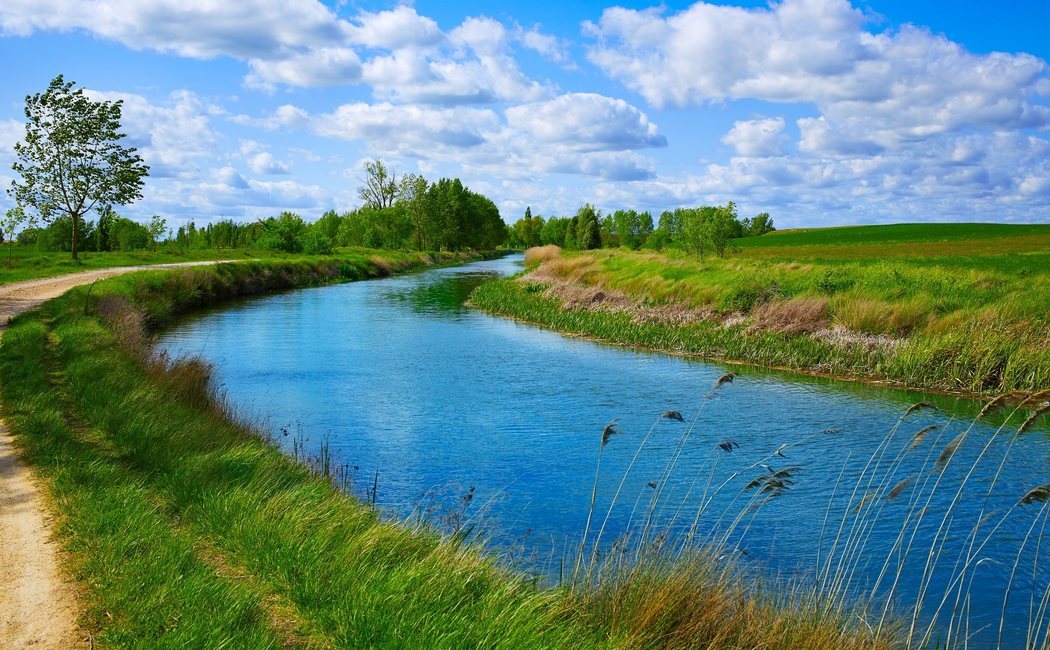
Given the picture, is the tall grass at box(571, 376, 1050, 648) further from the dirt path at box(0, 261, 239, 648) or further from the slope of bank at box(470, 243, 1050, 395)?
the slope of bank at box(470, 243, 1050, 395)

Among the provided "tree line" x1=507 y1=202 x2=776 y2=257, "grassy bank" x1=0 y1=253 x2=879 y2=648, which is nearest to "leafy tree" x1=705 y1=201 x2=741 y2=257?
"tree line" x1=507 y1=202 x2=776 y2=257

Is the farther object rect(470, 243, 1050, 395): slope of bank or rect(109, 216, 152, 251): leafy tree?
rect(109, 216, 152, 251): leafy tree

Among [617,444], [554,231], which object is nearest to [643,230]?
[554,231]

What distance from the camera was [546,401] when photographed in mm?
16312

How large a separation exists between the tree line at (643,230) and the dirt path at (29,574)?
48061mm

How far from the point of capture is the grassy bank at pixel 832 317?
17.7m

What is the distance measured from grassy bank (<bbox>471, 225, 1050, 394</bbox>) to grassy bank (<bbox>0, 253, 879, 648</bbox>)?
11664 millimetres

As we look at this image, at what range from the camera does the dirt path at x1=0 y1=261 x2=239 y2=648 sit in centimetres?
484

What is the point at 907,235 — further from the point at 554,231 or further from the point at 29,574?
the point at 29,574

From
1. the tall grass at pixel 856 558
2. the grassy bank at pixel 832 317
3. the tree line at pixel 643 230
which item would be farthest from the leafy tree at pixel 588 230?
the tall grass at pixel 856 558

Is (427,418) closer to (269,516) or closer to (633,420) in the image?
(633,420)

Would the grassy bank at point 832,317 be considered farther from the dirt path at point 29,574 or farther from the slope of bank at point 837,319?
the dirt path at point 29,574

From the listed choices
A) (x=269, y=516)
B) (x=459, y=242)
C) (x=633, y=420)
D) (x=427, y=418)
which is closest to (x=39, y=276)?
(x=427, y=418)

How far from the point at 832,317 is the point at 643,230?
414 ft
